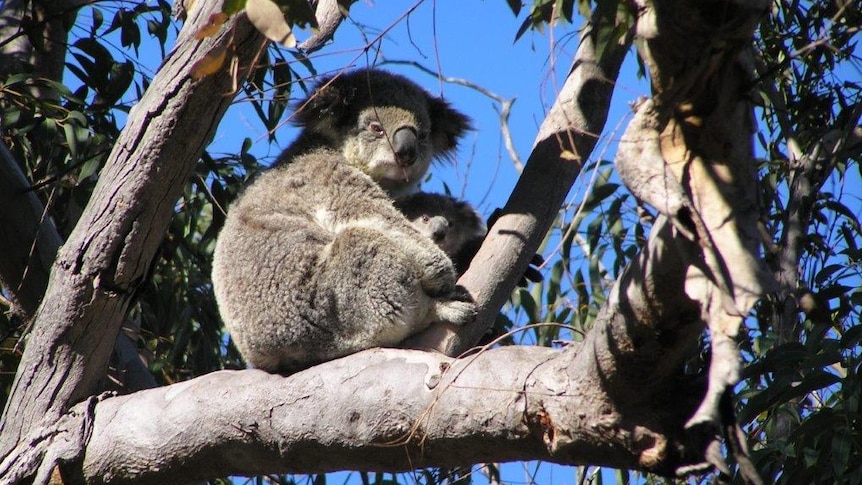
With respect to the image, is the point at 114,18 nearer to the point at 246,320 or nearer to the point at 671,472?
the point at 246,320

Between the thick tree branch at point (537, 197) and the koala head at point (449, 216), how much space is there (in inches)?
27.4

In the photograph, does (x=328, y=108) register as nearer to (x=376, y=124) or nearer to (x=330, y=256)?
(x=376, y=124)

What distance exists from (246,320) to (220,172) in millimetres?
1524

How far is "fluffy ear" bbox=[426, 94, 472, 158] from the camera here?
4.35 m

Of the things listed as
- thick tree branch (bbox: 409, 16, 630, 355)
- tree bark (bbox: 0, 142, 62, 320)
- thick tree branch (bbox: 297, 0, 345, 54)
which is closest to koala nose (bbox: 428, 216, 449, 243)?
thick tree branch (bbox: 409, 16, 630, 355)

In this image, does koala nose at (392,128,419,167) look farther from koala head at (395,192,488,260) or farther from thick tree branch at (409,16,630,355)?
thick tree branch at (409,16,630,355)

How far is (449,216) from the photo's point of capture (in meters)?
3.91

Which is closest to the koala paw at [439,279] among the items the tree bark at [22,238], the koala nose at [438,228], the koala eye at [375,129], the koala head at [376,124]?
the koala nose at [438,228]

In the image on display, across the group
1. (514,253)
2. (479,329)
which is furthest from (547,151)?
(479,329)

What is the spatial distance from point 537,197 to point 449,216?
2.74 feet

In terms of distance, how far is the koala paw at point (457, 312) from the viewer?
3039 millimetres

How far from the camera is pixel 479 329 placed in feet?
10.0

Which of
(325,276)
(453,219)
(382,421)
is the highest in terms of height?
(453,219)

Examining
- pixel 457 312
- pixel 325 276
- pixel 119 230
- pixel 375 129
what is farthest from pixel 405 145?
pixel 119 230
